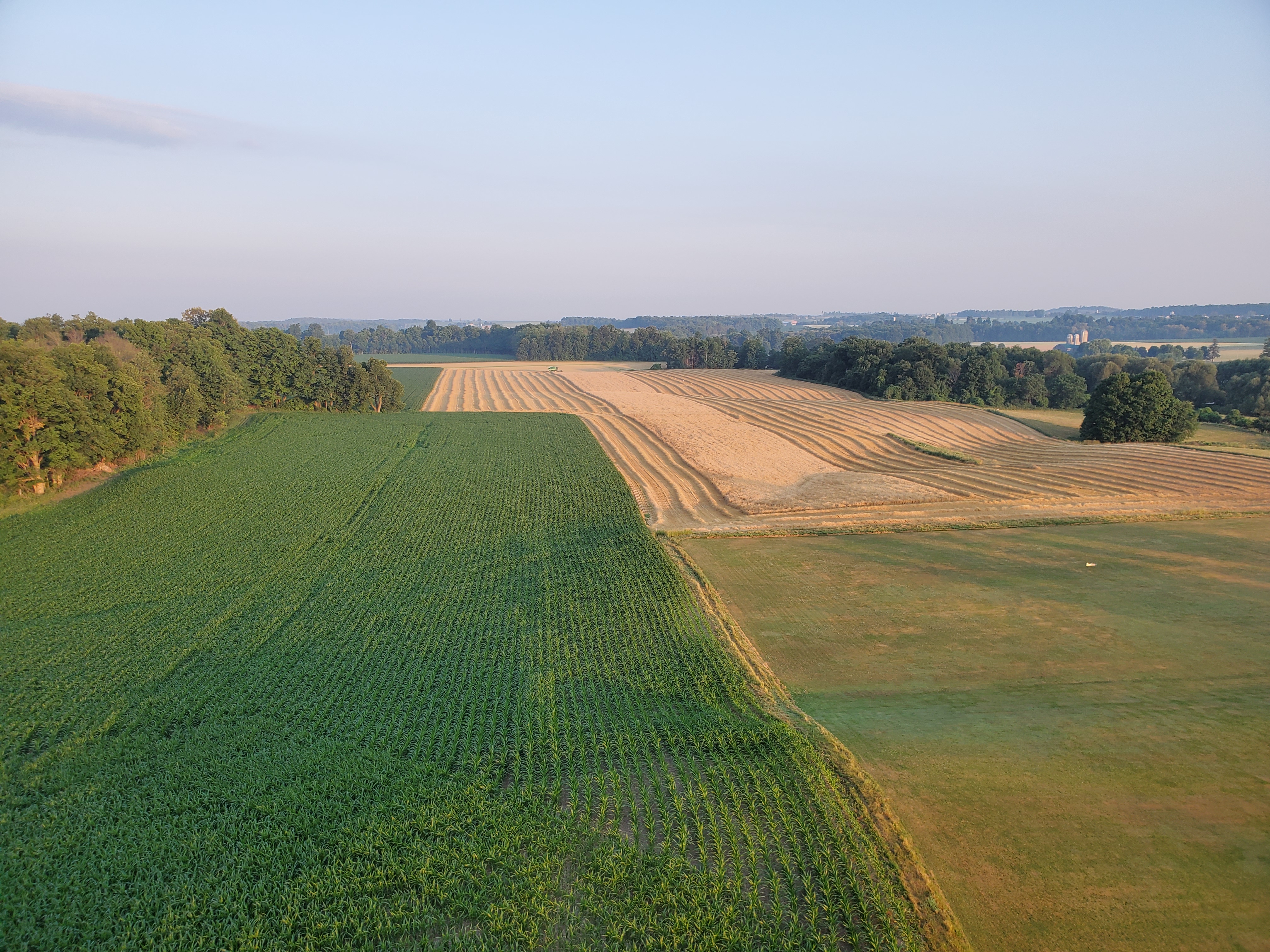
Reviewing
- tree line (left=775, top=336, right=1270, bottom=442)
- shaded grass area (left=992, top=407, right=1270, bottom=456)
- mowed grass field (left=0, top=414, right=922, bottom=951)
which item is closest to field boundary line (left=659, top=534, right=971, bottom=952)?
mowed grass field (left=0, top=414, right=922, bottom=951)

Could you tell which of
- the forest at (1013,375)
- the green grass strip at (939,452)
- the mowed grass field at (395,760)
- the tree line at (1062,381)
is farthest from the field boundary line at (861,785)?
the forest at (1013,375)

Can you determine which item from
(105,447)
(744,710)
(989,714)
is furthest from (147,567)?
(989,714)

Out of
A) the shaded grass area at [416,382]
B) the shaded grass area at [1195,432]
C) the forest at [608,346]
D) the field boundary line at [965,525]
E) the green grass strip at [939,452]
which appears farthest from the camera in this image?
the forest at [608,346]

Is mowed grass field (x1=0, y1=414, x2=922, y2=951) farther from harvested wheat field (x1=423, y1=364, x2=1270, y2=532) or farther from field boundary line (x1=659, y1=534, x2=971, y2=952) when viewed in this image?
harvested wheat field (x1=423, y1=364, x2=1270, y2=532)

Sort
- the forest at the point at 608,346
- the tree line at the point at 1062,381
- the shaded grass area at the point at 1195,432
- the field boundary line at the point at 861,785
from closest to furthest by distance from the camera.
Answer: the field boundary line at the point at 861,785 < the shaded grass area at the point at 1195,432 < the tree line at the point at 1062,381 < the forest at the point at 608,346

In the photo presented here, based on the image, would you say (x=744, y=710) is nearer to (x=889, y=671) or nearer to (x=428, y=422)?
(x=889, y=671)

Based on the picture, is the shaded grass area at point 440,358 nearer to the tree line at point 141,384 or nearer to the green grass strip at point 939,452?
the tree line at point 141,384

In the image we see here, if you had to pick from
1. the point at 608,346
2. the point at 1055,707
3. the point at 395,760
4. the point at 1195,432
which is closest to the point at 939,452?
the point at 1195,432
